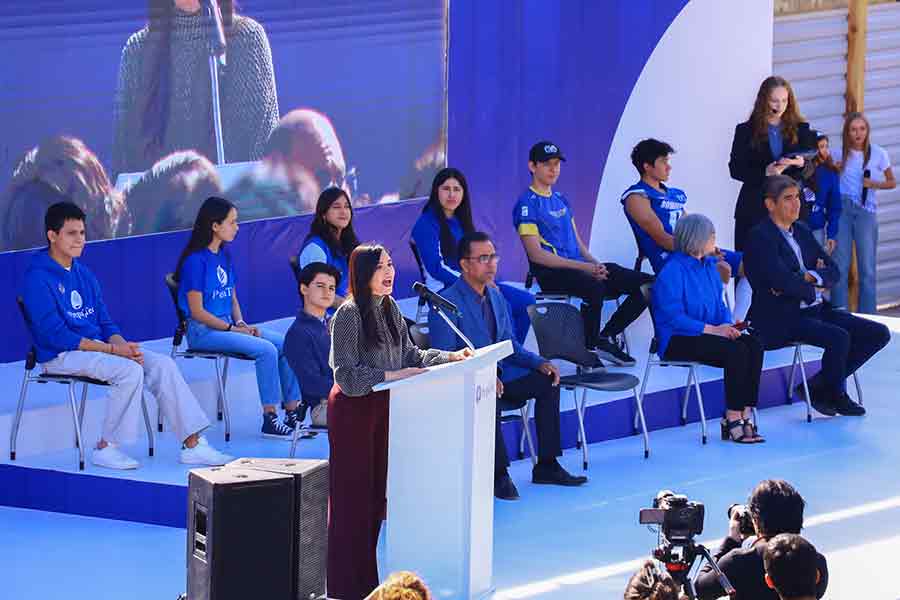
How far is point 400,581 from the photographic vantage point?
3963 millimetres

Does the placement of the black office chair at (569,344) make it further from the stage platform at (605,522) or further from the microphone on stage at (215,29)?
the microphone on stage at (215,29)

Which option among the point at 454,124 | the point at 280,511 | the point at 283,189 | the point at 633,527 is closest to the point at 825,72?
the point at 454,124

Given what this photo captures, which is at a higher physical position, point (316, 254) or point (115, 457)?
point (316, 254)

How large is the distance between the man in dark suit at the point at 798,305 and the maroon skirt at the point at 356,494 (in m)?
3.79

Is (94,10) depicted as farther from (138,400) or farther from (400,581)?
(400,581)

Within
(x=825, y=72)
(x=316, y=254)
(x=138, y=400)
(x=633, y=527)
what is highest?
(x=825, y=72)

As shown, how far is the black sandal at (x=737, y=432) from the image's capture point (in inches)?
359

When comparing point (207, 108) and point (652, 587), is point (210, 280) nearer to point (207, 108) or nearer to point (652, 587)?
point (207, 108)

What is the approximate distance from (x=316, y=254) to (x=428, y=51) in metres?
1.98

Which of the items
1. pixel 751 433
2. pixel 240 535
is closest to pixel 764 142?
pixel 751 433

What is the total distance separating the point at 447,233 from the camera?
9164mm

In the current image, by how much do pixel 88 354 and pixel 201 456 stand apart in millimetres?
666

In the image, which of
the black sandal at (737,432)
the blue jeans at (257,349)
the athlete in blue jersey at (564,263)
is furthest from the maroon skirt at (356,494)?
the athlete in blue jersey at (564,263)

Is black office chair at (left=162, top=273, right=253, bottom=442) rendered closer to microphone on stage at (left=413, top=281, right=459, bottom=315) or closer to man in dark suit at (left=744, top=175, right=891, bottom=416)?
microphone on stage at (left=413, top=281, right=459, bottom=315)
